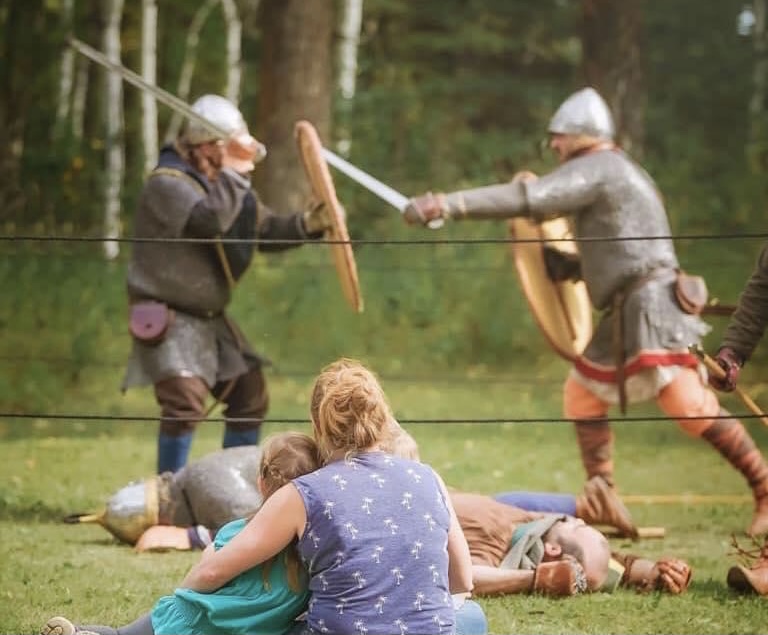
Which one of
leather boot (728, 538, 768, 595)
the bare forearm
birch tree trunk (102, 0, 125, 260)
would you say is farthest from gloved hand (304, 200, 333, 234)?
birch tree trunk (102, 0, 125, 260)

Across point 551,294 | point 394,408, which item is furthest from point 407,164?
point 551,294

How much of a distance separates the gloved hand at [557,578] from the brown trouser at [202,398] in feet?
5.53

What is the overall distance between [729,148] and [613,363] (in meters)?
13.0

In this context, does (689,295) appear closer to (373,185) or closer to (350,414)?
(373,185)

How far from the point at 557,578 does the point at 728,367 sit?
0.95 metres

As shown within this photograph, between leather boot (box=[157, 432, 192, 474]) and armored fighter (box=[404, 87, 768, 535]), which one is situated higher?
armored fighter (box=[404, 87, 768, 535])

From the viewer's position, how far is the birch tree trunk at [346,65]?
14586mm

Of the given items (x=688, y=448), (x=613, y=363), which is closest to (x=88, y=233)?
(x=688, y=448)

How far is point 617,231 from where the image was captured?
650cm

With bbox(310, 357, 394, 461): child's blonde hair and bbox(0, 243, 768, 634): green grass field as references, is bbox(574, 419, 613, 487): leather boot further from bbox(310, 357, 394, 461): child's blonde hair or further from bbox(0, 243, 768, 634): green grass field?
bbox(310, 357, 394, 461): child's blonde hair

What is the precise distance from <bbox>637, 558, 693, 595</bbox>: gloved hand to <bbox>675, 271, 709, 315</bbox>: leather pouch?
58.8 inches

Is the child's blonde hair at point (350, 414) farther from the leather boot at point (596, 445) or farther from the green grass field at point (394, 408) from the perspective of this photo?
the leather boot at point (596, 445)

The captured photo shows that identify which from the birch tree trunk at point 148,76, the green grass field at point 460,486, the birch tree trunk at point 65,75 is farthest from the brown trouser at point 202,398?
the birch tree trunk at point 65,75

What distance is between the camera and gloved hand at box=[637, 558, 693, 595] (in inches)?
204
